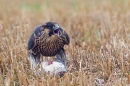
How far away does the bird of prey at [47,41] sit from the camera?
446 centimetres

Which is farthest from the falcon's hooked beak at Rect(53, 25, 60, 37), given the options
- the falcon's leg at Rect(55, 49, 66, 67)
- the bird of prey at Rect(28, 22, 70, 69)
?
the falcon's leg at Rect(55, 49, 66, 67)

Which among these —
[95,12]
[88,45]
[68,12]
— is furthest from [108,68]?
[68,12]

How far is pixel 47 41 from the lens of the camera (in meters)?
4.48

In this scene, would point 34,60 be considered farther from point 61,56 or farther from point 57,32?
point 57,32

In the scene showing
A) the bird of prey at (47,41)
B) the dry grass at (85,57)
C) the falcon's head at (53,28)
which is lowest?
the dry grass at (85,57)

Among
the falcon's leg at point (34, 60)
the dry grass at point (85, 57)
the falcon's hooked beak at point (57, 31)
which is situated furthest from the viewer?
the falcon's leg at point (34, 60)

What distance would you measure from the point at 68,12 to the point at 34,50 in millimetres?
5277

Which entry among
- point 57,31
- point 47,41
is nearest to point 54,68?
point 47,41

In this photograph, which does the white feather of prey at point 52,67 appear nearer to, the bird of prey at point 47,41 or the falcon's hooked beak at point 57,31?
the bird of prey at point 47,41

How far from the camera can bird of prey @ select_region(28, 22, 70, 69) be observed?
446cm

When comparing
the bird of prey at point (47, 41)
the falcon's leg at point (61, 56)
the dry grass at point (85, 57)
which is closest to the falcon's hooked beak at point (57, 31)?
the bird of prey at point (47, 41)

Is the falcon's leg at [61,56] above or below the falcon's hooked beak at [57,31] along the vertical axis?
below

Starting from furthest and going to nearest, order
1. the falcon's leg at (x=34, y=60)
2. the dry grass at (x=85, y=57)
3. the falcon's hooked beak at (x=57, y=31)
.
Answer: the falcon's leg at (x=34, y=60) < the falcon's hooked beak at (x=57, y=31) < the dry grass at (x=85, y=57)

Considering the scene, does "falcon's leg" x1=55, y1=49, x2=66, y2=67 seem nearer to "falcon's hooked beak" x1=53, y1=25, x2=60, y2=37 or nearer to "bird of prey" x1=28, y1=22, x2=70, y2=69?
"bird of prey" x1=28, y1=22, x2=70, y2=69
